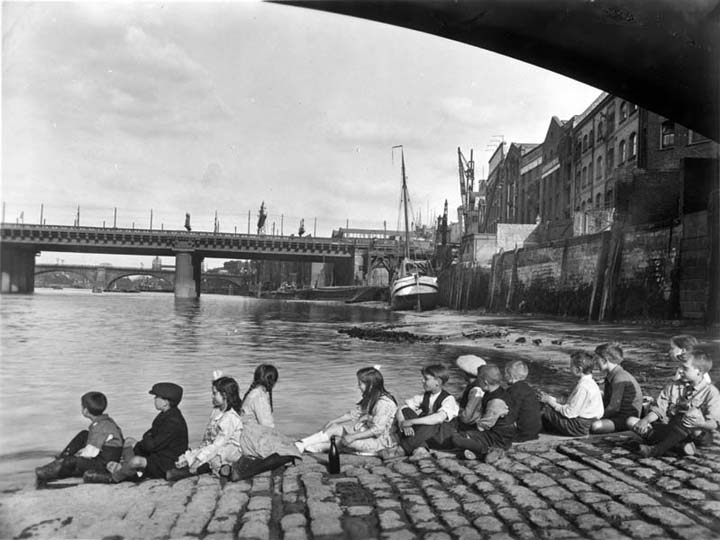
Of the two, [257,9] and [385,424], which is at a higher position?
[257,9]

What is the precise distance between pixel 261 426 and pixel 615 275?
22.5 metres

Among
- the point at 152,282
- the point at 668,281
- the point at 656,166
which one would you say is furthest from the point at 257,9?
the point at 152,282

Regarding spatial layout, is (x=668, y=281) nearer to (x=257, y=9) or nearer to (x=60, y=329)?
(x=257, y=9)

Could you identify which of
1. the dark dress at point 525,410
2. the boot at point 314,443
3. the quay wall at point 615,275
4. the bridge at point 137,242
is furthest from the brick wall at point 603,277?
the boot at point 314,443

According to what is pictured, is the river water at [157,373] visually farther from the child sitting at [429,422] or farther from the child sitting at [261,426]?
the child sitting at [429,422]

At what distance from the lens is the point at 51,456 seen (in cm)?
638

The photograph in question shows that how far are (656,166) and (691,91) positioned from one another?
99.8ft

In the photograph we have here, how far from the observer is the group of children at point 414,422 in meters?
5.28

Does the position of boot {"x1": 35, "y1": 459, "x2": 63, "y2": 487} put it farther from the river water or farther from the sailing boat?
the sailing boat

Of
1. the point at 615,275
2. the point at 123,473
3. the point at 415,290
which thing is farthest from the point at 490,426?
the point at 415,290

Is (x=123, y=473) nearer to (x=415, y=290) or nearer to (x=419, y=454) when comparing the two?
(x=419, y=454)

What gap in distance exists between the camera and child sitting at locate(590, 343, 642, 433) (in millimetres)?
6727

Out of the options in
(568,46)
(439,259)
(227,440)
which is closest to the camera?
(568,46)

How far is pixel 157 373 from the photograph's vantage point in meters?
11.7
